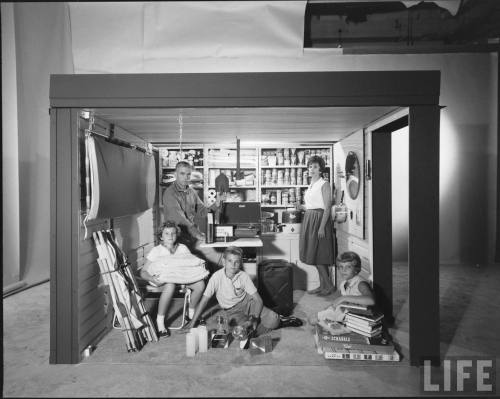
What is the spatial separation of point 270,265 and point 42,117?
4.23 m

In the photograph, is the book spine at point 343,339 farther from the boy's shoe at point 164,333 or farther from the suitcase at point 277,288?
the boy's shoe at point 164,333

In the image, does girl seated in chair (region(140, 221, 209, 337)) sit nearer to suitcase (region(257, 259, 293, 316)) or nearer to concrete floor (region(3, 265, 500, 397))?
concrete floor (region(3, 265, 500, 397))

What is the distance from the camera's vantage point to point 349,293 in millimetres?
3631

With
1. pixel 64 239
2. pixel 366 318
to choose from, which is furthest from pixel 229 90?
pixel 366 318

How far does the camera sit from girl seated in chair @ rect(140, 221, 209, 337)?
12.4 feet

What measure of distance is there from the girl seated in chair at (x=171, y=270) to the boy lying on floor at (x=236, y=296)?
0.54 ft

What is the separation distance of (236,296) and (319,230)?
1.67m

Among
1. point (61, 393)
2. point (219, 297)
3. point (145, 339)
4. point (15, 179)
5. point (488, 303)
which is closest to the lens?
point (61, 393)

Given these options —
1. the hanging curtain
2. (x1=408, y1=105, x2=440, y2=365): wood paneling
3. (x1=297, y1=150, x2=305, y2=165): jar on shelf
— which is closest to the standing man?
the hanging curtain

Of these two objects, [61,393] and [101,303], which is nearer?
[61,393]

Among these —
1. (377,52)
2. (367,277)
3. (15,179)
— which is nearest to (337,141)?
(377,52)

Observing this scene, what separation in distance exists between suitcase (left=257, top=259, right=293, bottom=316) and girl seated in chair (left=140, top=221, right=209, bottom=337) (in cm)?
80

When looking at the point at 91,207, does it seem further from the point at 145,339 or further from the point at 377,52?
the point at 377,52

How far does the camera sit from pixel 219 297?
12.6 ft
